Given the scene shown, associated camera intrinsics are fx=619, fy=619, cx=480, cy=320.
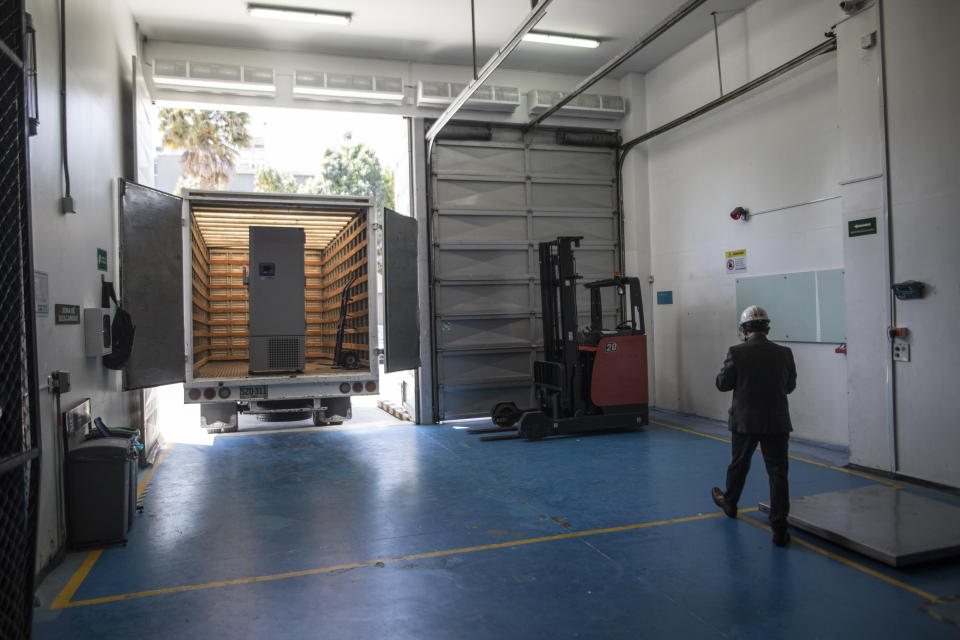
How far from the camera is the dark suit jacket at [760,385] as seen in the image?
4.48m

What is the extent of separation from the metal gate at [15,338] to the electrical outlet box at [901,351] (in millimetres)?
6887

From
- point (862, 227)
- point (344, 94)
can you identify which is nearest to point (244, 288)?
point (344, 94)

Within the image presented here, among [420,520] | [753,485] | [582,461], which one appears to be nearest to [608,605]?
[420,520]

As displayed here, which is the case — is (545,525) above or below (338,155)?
below

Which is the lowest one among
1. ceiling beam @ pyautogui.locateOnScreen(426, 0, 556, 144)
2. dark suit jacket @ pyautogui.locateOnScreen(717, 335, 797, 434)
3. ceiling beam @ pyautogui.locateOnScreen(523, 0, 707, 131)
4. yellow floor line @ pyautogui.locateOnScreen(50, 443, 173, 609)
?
yellow floor line @ pyautogui.locateOnScreen(50, 443, 173, 609)

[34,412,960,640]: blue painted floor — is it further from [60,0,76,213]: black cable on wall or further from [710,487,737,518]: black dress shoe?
[60,0,76,213]: black cable on wall

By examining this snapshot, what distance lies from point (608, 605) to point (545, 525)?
1.43m

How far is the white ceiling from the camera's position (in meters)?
8.30

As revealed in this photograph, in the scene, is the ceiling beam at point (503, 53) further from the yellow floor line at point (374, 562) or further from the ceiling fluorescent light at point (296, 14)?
the yellow floor line at point (374, 562)

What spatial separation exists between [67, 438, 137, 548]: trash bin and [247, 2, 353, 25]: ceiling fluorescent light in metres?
6.07

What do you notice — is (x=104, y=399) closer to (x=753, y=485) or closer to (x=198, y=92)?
(x=198, y=92)

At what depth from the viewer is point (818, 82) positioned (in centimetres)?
747

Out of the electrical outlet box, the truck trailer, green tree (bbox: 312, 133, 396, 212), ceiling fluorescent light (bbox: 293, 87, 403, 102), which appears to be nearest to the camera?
the electrical outlet box

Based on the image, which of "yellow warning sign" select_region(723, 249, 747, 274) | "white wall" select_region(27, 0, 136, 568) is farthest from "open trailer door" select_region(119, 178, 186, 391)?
"yellow warning sign" select_region(723, 249, 747, 274)
